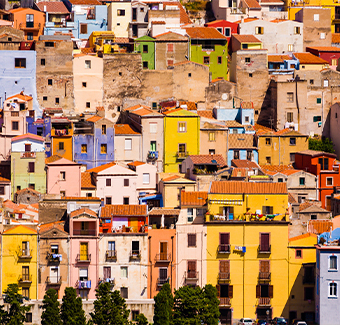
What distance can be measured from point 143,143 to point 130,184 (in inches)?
274

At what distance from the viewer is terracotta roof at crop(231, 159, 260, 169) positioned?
314ft

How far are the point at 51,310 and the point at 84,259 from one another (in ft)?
19.3

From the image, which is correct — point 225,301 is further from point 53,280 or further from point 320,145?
point 320,145

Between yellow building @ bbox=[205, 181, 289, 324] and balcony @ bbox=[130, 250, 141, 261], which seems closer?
balcony @ bbox=[130, 250, 141, 261]

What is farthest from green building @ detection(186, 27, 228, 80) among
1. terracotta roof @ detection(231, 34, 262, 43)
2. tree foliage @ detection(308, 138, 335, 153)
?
tree foliage @ detection(308, 138, 335, 153)

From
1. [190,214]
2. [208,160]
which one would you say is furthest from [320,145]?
[190,214]

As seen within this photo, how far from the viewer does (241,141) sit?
100500 millimetres

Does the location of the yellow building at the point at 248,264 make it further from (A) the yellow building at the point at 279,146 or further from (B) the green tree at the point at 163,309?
(A) the yellow building at the point at 279,146

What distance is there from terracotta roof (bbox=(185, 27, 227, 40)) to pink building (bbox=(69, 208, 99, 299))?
35247 millimetres

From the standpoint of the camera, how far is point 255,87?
108 metres

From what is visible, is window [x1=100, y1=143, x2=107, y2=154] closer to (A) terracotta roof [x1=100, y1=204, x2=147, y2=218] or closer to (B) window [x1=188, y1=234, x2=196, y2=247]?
(A) terracotta roof [x1=100, y1=204, x2=147, y2=218]

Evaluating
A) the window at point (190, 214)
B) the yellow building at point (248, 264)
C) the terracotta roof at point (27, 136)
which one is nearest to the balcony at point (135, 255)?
the window at point (190, 214)

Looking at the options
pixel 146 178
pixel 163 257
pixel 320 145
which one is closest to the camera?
pixel 163 257

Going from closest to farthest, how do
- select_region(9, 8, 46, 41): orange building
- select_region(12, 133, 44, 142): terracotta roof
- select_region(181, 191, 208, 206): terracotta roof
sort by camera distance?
select_region(181, 191, 208, 206): terracotta roof → select_region(12, 133, 44, 142): terracotta roof → select_region(9, 8, 46, 41): orange building
